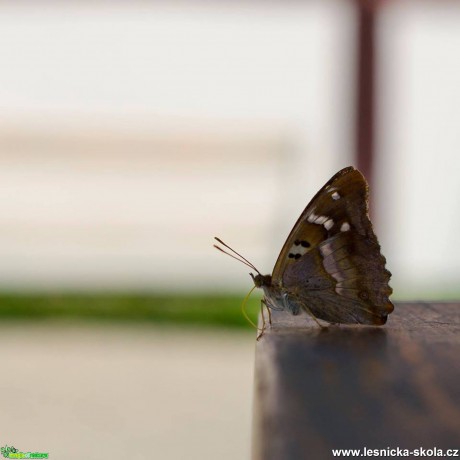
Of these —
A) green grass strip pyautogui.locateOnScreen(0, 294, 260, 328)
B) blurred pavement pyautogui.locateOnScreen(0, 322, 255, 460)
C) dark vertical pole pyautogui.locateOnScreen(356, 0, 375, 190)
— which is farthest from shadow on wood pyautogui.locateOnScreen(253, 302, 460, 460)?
dark vertical pole pyautogui.locateOnScreen(356, 0, 375, 190)

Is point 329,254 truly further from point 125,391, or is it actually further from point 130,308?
point 130,308

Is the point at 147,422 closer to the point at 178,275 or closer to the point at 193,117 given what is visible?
the point at 178,275

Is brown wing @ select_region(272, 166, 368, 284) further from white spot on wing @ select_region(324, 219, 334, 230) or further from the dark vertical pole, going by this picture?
the dark vertical pole

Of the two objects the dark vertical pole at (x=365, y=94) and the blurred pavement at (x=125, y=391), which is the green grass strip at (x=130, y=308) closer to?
the blurred pavement at (x=125, y=391)

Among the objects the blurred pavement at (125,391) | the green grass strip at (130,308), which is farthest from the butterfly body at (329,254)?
the green grass strip at (130,308)

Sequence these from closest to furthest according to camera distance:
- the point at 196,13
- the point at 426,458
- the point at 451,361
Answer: the point at 426,458, the point at 451,361, the point at 196,13

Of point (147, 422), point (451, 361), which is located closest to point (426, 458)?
point (451, 361)

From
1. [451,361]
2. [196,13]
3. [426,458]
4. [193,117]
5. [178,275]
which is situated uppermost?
[196,13]

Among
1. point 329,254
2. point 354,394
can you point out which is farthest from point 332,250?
point 354,394

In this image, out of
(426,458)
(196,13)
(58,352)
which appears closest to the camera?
(426,458)
